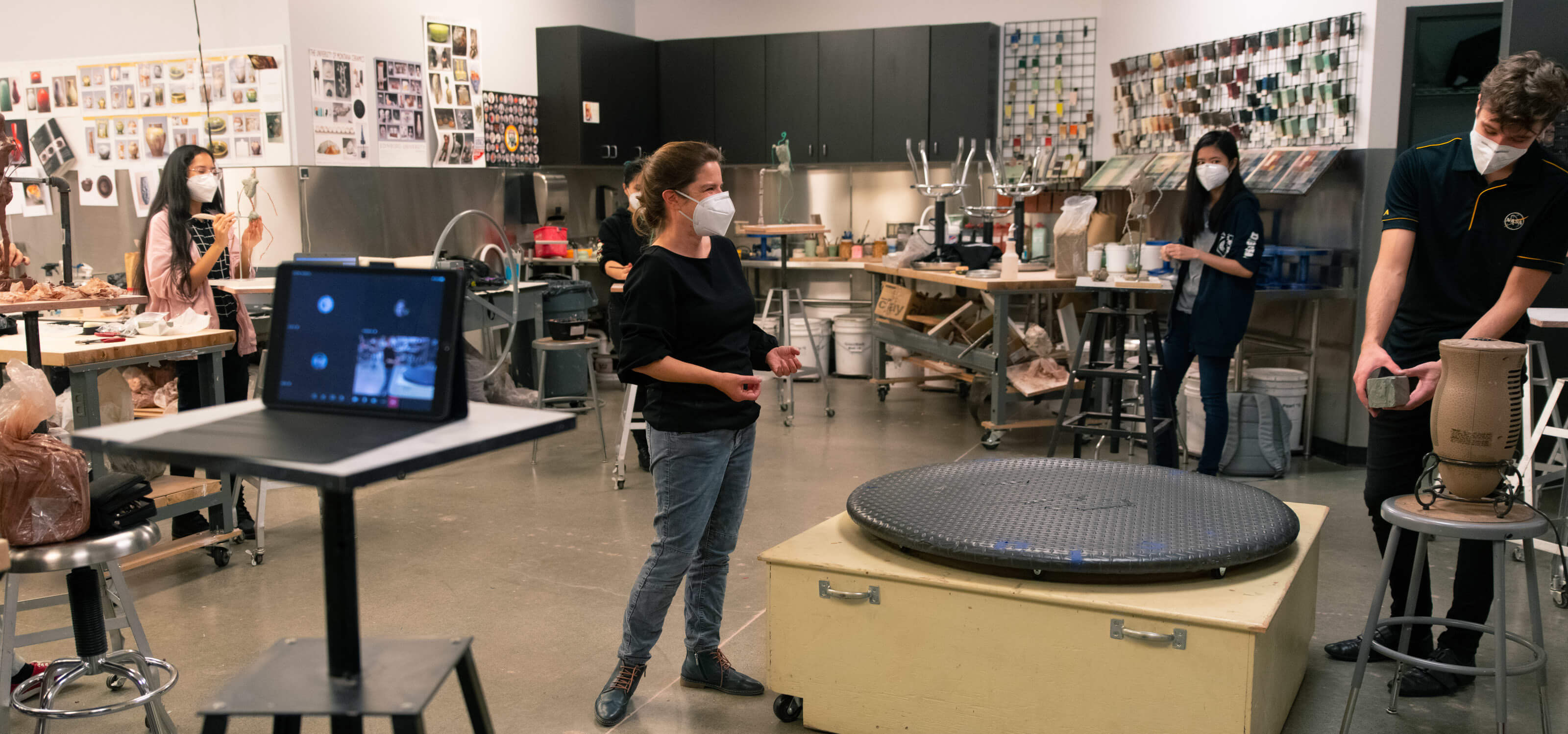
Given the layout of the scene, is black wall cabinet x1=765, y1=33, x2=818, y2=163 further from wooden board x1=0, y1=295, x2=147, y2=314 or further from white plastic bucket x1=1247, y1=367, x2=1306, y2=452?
wooden board x1=0, y1=295, x2=147, y2=314

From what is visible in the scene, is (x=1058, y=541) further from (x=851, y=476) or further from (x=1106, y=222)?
(x=1106, y=222)

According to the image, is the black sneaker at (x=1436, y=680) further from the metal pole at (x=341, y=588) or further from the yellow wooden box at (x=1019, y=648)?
the metal pole at (x=341, y=588)

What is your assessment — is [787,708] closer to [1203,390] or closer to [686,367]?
[686,367]

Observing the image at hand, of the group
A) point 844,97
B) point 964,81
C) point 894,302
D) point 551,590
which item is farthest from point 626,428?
point 964,81

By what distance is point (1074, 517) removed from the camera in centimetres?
282

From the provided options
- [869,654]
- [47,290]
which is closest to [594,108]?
[47,290]

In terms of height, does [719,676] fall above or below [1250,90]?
below

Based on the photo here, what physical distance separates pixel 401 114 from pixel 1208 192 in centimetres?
465

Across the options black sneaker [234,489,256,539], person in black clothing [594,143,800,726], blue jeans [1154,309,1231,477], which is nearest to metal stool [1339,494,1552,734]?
person in black clothing [594,143,800,726]

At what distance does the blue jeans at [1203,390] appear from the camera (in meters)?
4.96

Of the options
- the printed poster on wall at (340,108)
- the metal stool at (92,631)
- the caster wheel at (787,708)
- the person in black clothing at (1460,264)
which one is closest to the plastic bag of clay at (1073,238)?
the person in black clothing at (1460,264)

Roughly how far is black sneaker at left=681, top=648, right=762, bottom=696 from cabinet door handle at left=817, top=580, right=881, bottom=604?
483mm

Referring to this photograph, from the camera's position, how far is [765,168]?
8.98 meters

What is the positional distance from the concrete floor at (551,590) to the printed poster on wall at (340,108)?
1975mm
